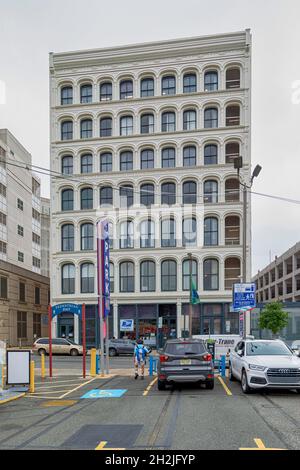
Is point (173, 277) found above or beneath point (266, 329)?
above

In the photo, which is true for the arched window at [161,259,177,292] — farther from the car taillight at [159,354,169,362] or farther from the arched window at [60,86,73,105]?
the car taillight at [159,354,169,362]

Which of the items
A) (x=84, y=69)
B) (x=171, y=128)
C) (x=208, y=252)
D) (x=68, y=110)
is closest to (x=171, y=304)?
(x=208, y=252)

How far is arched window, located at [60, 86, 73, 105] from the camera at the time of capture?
46.2 meters

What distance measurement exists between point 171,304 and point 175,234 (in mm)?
6283

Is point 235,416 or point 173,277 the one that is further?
point 173,277

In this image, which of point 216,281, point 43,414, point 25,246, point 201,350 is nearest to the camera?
point 43,414

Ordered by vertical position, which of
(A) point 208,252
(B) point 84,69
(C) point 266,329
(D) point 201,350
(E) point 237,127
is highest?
(B) point 84,69

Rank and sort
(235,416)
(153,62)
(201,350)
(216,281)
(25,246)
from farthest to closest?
(25,246)
(153,62)
(216,281)
(201,350)
(235,416)

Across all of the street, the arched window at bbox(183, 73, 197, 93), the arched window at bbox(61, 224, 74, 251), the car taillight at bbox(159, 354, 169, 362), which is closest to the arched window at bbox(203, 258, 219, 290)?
the arched window at bbox(61, 224, 74, 251)

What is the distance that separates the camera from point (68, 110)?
45688 mm

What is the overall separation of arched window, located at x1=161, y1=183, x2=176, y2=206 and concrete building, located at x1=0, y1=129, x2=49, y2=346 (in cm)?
1343

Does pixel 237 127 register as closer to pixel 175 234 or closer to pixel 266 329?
pixel 175 234

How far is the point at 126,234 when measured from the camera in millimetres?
43250

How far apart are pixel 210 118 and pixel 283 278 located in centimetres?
4636
